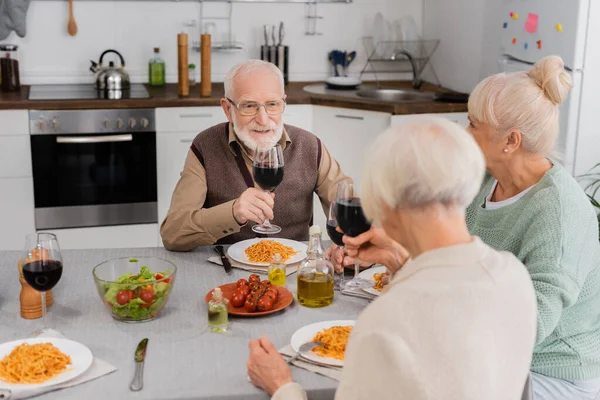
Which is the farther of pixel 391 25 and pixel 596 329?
pixel 391 25

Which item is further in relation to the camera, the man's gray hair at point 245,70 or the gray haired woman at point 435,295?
the man's gray hair at point 245,70

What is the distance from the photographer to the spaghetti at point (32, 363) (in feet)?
A: 5.45

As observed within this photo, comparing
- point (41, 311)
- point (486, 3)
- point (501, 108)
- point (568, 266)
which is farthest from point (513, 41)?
point (41, 311)

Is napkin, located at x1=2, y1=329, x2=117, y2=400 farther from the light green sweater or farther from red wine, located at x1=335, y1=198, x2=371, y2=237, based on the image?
the light green sweater

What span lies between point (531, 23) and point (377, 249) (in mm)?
2240

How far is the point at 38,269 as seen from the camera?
1.93 metres

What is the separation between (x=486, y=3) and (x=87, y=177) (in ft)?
7.93

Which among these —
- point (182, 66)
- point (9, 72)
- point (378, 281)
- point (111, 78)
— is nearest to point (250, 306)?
point (378, 281)

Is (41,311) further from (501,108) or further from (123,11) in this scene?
(123,11)

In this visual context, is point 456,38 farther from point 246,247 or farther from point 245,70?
point 246,247

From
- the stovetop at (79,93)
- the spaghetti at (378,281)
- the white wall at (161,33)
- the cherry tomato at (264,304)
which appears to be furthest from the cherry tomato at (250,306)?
the white wall at (161,33)

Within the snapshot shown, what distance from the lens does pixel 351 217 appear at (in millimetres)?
2010

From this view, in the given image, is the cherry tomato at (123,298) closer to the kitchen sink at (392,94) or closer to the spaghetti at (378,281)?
the spaghetti at (378,281)

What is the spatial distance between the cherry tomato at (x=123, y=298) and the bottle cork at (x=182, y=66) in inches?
102
